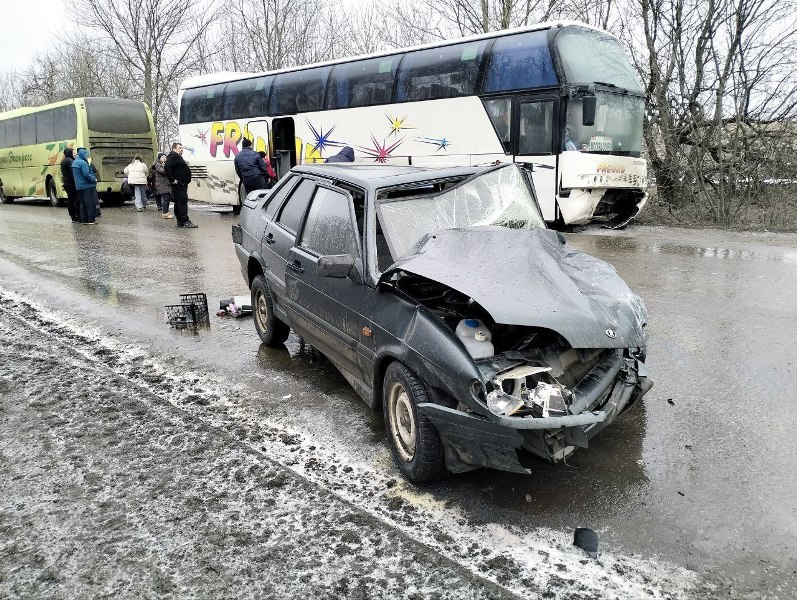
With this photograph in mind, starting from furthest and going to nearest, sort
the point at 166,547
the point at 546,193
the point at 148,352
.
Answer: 1. the point at 546,193
2. the point at 148,352
3. the point at 166,547

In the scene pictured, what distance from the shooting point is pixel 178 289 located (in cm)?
877

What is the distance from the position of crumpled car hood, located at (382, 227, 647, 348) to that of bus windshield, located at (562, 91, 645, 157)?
8973 millimetres

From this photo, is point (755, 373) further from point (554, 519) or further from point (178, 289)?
point (178, 289)

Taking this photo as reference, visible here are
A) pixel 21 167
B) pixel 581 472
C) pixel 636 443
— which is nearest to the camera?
pixel 581 472

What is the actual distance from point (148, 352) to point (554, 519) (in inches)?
169

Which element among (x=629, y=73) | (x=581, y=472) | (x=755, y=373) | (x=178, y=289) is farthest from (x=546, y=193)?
(x=581, y=472)

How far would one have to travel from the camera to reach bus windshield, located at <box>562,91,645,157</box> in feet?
41.3

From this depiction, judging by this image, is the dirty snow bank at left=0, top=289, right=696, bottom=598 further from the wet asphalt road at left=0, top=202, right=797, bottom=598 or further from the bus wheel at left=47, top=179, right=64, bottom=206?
the bus wheel at left=47, top=179, right=64, bottom=206

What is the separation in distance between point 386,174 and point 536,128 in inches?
354

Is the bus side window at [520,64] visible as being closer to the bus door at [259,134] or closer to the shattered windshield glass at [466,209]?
the bus door at [259,134]

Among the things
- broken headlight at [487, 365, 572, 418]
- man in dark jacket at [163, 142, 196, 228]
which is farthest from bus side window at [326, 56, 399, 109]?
broken headlight at [487, 365, 572, 418]

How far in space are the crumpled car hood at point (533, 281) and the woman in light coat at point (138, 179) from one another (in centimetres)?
1936

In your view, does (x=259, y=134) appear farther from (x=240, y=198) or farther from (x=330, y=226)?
(x=330, y=226)

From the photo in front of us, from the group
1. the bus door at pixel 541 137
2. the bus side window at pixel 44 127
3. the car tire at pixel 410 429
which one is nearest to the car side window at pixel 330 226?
the car tire at pixel 410 429
